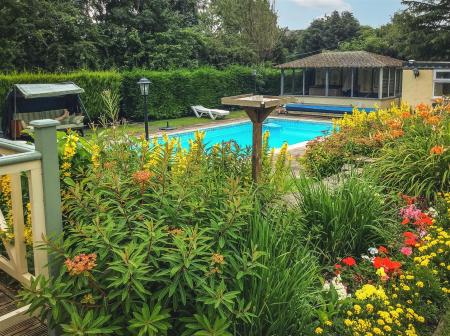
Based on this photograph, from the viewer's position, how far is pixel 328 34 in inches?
1463

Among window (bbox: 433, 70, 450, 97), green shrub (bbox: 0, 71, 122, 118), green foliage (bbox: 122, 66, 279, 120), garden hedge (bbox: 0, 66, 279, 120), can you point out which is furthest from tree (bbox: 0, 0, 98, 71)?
window (bbox: 433, 70, 450, 97)

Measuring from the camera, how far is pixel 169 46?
22625mm

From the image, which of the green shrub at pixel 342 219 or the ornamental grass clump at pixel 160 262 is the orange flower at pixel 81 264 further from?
the green shrub at pixel 342 219

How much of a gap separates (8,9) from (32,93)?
6137mm

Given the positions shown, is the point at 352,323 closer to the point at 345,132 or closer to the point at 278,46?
the point at 345,132

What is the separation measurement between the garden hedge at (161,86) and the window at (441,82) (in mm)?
9626

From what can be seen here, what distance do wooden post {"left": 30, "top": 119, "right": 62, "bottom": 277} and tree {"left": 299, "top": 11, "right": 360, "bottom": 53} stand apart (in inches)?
1446

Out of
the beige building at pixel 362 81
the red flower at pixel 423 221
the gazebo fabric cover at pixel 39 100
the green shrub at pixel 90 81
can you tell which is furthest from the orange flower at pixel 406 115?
the green shrub at pixel 90 81

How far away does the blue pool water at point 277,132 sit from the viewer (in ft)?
57.8

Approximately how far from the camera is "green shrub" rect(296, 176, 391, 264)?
3.81 m

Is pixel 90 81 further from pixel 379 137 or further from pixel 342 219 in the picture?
pixel 342 219

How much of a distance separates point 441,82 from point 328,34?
19.9 metres

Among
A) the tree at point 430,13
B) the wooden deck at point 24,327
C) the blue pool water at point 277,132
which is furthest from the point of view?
the tree at point 430,13

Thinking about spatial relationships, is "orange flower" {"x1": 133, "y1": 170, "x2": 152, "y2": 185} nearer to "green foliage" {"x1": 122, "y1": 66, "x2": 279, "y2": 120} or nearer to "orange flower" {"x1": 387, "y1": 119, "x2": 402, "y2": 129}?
"orange flower" {"x1": 387, "y1": 119, "x2": 402, "y2": 129}
